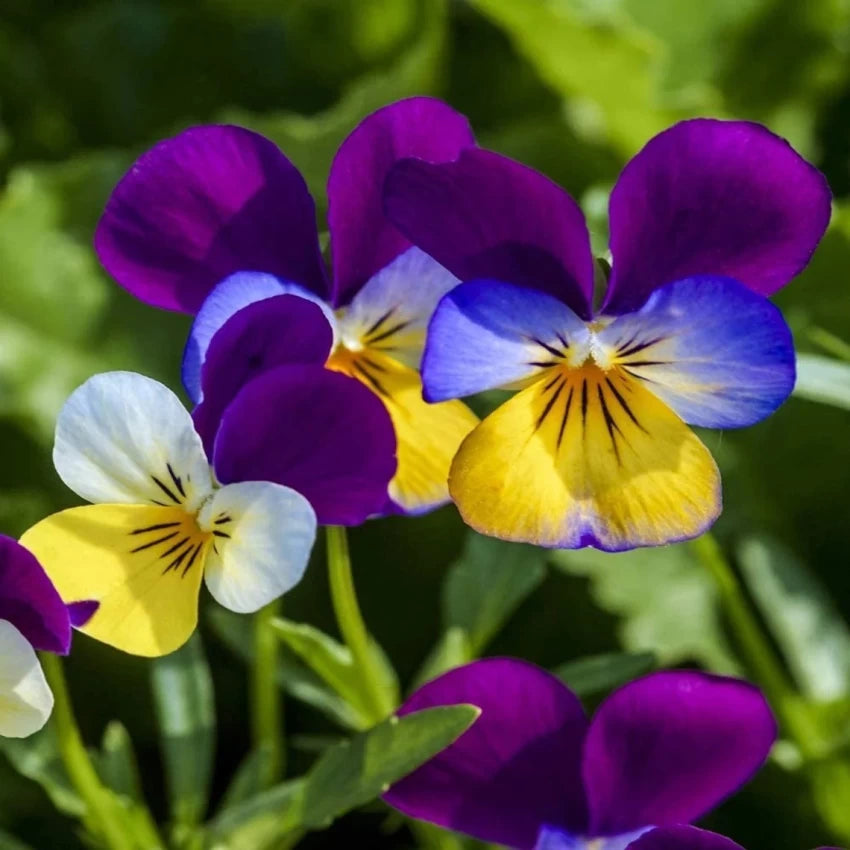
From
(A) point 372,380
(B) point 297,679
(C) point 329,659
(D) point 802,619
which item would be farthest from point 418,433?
(D) point 802,619

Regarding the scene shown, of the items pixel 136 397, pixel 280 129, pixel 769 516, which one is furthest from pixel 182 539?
pixel 769 516

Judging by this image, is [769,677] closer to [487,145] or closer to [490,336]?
[490,336]

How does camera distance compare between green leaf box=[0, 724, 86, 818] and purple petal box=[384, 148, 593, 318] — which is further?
green leaf box=[0, 724, 86, 818]

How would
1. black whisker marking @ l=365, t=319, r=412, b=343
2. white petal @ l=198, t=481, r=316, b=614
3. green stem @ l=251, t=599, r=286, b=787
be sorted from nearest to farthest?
white petal @ l=198, t=481, r=316, b=614
black whisker marking @ l=365, t=319, r=412, b=343
green stem @ l=251, t=599, r=286, b=787

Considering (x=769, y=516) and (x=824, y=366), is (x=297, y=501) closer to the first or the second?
(x=824, y=366)

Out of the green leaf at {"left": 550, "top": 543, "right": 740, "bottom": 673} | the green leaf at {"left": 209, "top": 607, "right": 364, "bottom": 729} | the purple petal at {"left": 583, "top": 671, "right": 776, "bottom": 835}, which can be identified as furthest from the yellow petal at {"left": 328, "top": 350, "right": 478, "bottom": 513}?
the green leaf at {"left": 550, "top": 543, "right": 740, "bottom": 673}

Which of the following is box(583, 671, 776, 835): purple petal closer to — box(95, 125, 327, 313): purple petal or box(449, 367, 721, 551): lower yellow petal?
box(449, 367, 721, 551): lower yellow petal
